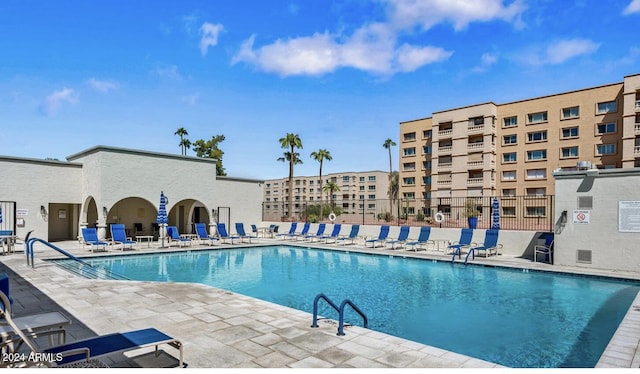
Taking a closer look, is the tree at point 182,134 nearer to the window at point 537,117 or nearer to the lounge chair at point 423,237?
the window at point 537,117

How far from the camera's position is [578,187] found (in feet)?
43.2

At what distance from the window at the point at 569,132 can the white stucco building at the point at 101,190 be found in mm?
33954

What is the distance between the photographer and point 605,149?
37.2m

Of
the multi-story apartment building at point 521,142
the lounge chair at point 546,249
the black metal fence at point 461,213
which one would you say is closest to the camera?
the lounge chair at point 546,249

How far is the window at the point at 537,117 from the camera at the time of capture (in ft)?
134

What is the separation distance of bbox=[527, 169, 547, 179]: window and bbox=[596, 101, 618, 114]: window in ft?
23.7

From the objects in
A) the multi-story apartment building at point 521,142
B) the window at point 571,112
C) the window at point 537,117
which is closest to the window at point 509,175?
the multi-story apartment building at point 521,142

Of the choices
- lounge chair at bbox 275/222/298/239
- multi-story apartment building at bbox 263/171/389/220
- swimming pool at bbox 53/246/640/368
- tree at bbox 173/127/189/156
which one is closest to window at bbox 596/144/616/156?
lounge chair at bbox 275/222/298/239

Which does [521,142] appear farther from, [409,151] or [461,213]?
[409,151]

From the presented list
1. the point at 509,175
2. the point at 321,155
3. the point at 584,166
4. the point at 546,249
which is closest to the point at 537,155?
the point at 509,175

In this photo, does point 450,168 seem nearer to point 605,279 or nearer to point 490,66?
point 490,66

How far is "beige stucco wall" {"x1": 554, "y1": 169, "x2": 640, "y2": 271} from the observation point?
1229 centimetres

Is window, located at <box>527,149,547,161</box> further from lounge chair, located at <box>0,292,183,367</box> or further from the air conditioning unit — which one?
lounge chair, located at <box>0,292,183,367</box>

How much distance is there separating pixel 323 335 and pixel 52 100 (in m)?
15.5
